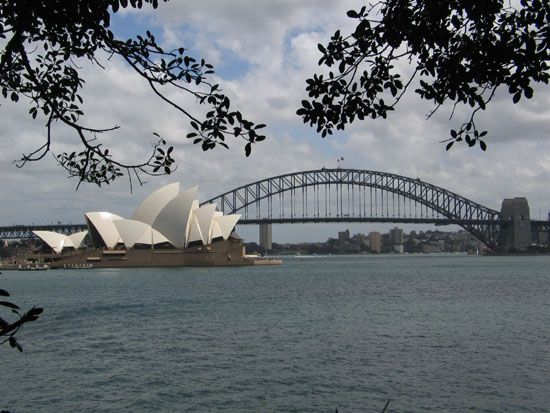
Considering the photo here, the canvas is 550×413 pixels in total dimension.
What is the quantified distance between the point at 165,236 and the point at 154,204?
172 inches

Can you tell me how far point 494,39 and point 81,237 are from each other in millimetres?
103863

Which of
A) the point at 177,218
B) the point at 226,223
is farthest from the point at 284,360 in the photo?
the point at 226,223

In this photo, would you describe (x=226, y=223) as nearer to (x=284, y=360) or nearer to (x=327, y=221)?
(x=327, y=221)

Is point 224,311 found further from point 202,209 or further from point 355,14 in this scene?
point 202,209

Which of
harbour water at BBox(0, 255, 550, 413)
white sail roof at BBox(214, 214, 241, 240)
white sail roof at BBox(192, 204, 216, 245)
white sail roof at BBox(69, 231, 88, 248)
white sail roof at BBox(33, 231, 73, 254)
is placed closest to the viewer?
harbour water at BBox(0, 255, 550, 413)

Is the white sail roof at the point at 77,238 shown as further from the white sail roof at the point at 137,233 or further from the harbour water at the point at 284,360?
the harbour water at the point at 284,360

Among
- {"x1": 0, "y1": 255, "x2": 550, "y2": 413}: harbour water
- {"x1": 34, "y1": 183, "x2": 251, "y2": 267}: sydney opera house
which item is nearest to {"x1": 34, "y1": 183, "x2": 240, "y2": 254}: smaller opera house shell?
{"x1": 34, "y1": 183, "x2": 251, "y2": 267}: sydney opera house

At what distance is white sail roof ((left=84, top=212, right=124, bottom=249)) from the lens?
275 ft

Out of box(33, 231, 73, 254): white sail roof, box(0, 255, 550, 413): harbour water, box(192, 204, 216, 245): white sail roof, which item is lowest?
box(0, 255, 550, 413): harbour water

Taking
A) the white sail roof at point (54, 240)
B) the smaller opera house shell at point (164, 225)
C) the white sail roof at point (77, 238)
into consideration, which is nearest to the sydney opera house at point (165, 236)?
the smaller opera house shell at point (164, 225)

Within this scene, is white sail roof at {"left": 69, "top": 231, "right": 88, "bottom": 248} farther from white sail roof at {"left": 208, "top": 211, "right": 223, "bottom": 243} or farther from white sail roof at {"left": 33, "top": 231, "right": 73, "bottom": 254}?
white sail roof at {"left": 208, "top": 211, "right": 223, "bottom": 243}

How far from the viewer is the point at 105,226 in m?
84.8

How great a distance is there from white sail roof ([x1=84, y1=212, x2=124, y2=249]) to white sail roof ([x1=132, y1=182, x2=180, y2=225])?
4780 mm

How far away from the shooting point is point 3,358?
15930 mm
